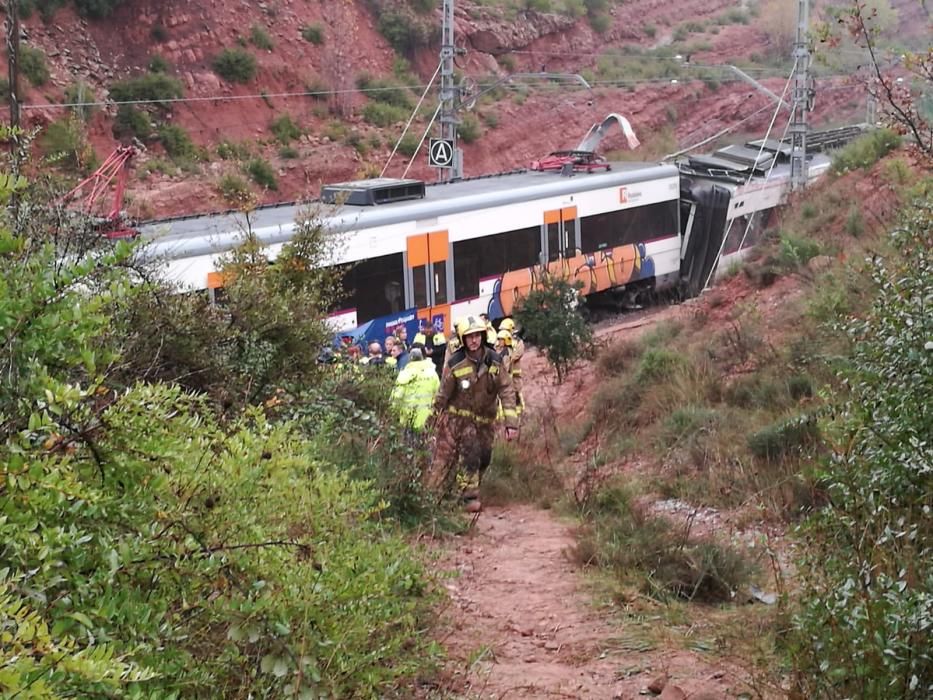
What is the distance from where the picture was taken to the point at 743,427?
1106cm

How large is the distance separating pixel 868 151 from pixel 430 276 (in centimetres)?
1066

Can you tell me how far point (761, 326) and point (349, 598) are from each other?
12.5 m

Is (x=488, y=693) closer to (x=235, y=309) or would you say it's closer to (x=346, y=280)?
(x=235, y=309)

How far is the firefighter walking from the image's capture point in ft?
31.1

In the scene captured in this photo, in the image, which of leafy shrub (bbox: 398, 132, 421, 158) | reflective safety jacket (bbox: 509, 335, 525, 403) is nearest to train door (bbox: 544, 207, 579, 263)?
reflective safety jacket (bbox: 509, 335, 525, 403)

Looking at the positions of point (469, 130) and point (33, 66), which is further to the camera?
point (469, 130)

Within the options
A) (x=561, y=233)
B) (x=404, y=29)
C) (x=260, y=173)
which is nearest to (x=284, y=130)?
(x=260, y=173)

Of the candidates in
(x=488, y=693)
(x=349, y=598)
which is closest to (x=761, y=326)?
(x=488, y=693)

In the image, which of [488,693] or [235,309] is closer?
[488,693]

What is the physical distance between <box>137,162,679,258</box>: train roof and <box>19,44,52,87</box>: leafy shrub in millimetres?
17925

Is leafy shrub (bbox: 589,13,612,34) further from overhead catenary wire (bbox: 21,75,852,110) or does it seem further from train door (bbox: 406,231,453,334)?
train door (bbox: 406,231,453,334)

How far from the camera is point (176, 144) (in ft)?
120

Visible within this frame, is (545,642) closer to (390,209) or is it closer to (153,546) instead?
(153,546)

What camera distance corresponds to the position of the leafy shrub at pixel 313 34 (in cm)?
4528
